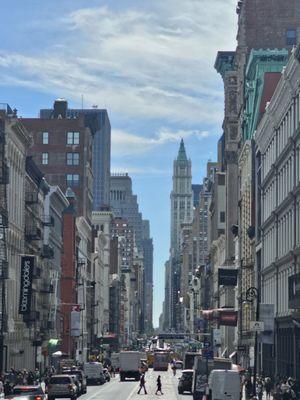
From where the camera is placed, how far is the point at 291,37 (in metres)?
132

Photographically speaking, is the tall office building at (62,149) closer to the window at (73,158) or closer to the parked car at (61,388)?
the window at (73,158)

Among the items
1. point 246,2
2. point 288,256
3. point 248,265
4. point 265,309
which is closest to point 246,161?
point 248,265

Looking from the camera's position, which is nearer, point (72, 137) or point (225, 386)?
point (225, 386)

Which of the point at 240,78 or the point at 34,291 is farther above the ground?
the point at 240,78

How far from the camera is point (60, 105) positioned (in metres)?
184

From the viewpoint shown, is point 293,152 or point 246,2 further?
point 246,2

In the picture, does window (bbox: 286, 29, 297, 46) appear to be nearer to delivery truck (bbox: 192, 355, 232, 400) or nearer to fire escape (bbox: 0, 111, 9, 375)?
fire escape (bbox: 0, 111, 9, 375)

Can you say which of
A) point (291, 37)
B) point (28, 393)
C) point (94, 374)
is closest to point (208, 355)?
point (28, 393)

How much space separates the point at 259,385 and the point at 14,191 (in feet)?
99.8

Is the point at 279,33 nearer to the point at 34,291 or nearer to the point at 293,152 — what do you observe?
the point at 34,291

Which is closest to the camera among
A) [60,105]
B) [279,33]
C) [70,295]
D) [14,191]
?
[14,191]

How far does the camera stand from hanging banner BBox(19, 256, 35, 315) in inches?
3634

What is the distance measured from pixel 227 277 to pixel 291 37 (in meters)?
33.6

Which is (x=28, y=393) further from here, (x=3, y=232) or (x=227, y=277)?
(x=227, y=277)
